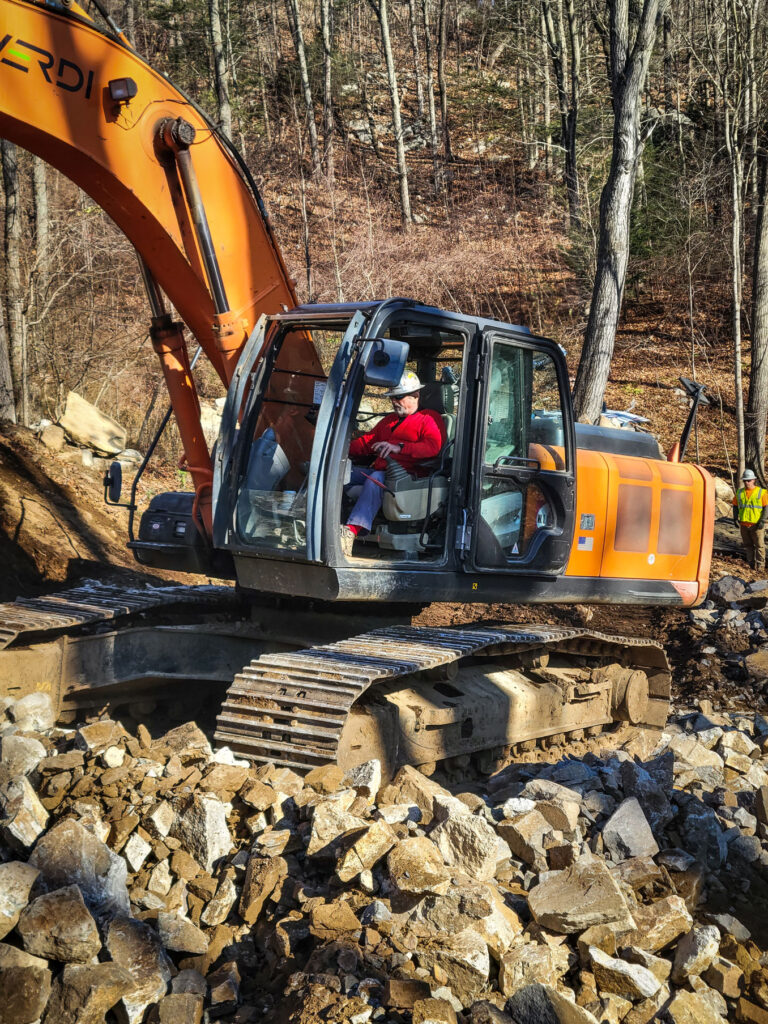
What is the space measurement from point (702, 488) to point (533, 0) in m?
24.0

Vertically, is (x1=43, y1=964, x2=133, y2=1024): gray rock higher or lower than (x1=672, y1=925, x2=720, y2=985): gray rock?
higher

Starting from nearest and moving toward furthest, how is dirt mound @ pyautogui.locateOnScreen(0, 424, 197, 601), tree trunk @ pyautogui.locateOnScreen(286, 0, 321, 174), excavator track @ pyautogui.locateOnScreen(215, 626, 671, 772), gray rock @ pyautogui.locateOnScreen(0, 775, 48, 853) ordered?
1. gray rock @ pyautogui.locateOnScreen(0, 775, 48, 853)
2. excavator track @ pyautogui.locateOnScreen(215, 626, 671, 772)
3. dirt mound @ pyautogui.locateOnScreen(0, 424, 197, 601)
4. tree trunk @ pyautogui.locateOnScreen(286, 0, 321, 174)

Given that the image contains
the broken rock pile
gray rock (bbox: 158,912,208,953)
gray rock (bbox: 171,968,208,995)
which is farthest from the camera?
gray rock (bbox: 158,912,208,953)

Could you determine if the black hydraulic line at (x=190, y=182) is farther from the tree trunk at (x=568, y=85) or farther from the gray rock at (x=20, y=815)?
the tree trunk at (x=568, y=85)

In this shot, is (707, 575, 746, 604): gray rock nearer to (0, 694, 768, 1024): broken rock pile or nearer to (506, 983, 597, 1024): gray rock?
(0, 694, 768, 1024): broken rock pile

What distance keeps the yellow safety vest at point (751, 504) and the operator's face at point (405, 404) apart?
8435mm

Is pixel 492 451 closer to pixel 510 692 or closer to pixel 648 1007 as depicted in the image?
pixel 510 692

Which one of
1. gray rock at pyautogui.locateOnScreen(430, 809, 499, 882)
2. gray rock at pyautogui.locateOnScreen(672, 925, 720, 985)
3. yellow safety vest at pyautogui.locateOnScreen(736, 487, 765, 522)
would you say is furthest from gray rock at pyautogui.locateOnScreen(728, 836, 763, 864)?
yellow safety vest at pyautogui.locateOnScreen(736, 487, 765, 522)

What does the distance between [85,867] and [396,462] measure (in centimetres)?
267

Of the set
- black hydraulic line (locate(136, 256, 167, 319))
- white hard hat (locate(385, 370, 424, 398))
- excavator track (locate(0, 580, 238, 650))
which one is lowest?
excavator track (locate(0, 580, 238, 650))

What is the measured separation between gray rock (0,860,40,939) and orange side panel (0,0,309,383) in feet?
10.2

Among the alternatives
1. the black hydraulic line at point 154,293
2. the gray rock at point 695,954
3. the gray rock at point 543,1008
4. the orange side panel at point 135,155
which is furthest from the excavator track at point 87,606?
the gray rock at point 695,954

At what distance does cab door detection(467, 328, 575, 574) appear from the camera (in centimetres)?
546

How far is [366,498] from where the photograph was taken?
514 centimetres
